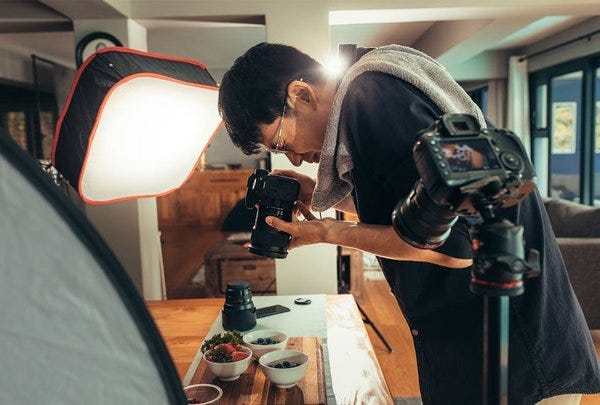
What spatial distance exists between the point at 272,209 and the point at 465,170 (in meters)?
0.64

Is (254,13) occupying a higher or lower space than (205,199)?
higher

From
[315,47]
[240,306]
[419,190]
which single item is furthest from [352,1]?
[419,190]

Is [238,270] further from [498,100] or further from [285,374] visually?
[498,100]

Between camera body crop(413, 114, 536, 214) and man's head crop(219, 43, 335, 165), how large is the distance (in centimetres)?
44

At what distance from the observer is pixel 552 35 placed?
5648 millimetres

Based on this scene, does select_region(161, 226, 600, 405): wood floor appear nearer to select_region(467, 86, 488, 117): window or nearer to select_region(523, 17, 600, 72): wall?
select_region(523, 17, 600, 72): wall

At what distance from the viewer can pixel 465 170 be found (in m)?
0.45

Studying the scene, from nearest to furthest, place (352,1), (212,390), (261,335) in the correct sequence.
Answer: (212,390) < (261,335) < (352,1)

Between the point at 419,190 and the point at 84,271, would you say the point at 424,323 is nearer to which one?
the point at 419,190

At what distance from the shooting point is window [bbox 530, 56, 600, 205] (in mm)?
5191

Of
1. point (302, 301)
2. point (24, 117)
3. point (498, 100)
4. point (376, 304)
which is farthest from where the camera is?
point (24, 117)

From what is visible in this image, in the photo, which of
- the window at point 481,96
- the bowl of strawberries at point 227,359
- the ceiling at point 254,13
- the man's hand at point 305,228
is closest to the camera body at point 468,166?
the man's hand at point 305,228

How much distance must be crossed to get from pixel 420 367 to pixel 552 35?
18.9 ft

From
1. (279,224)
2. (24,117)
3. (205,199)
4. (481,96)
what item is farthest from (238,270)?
(481,96)
